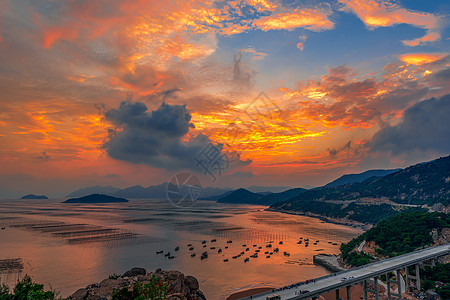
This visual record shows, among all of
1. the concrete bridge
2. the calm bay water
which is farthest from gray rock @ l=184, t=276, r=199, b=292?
the calm bay water

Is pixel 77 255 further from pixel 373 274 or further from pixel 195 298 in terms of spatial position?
pixel 373 274

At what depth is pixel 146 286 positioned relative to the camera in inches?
1309

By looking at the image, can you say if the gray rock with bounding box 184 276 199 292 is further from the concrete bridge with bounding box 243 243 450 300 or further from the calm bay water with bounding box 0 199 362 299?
the calm bay water with bounding box 0 199 362 299

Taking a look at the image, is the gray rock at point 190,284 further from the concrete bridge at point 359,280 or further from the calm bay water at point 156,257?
the calm bay water at point 156,257

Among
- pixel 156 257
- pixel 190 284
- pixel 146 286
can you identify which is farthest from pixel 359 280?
pixel 156 257

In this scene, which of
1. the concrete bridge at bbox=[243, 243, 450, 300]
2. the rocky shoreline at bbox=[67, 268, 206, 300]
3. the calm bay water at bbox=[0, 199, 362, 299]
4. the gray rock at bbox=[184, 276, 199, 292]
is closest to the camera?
the rocky shoreline at bbox=[67, 268, 206, 300]

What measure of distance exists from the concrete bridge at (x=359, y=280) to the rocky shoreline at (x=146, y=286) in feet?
32.2

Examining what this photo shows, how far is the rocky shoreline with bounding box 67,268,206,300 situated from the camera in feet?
107

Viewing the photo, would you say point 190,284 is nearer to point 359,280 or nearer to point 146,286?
point 146,286

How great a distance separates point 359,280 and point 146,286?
107ft

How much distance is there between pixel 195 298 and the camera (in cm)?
3831

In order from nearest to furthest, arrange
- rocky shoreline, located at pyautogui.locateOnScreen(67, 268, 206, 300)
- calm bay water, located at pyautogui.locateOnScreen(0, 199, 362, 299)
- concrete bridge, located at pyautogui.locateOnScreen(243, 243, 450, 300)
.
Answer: rocky shoreline, located at pyautogui.locateOnScreen(67, 268, 206, 300) → concrete bridge, located at pyautogui.locateOnScreen(243, 243, 450, 300) → calm bay water, located at pyautogui.locateOnScreen(0, 199, 362, 299)

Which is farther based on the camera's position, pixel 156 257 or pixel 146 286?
pixel 156 257

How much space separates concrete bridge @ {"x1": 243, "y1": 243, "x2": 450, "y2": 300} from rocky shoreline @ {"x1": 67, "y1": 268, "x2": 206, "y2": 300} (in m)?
9.80
